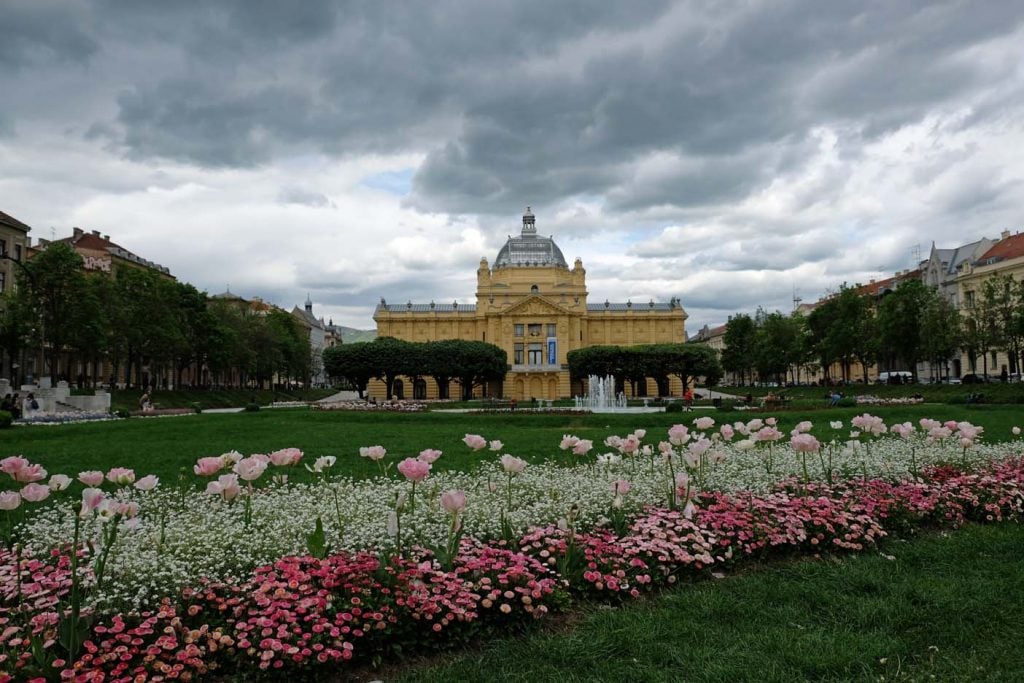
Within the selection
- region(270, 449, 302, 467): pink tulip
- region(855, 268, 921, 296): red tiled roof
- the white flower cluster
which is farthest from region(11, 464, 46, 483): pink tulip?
region(855, 268, 921, 296): red tiled roof

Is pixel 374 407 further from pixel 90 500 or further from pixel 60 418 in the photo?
pixel 90 500

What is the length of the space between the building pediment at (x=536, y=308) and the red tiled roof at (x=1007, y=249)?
42.5 m

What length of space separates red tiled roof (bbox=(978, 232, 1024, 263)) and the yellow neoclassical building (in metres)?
31.9

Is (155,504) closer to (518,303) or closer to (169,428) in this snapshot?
(169,428)

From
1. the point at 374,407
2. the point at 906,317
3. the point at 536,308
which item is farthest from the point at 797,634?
the point at 536,308

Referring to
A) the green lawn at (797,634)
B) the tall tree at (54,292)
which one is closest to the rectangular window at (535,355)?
the tall tree at (54,292)

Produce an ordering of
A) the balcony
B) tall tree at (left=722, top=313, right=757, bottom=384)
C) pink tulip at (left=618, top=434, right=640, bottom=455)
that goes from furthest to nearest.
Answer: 1. tall tree at (left=722, top=313, right=757, bottom=384)
2. the balcony
3. pink tulip at (left=618, top=434, right=640, bottom=455)

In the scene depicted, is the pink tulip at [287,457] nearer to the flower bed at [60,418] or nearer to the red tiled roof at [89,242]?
the flower bed at [60,418]

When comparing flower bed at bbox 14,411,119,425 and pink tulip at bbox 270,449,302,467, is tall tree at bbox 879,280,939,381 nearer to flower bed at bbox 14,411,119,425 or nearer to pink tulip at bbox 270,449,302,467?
flower bed at bbox 14,411,119,425

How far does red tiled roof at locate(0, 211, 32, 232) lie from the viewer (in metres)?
52.9

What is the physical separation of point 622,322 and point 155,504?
8060 cm

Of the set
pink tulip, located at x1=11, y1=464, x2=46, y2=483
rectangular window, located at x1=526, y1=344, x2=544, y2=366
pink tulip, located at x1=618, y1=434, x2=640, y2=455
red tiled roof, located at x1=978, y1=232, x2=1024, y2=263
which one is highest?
red tiled roof, located at x1=978, y1=232, x2=1024, y2=263

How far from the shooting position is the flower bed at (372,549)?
4992 mm

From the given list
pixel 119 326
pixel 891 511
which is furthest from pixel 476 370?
pixel 891 511
